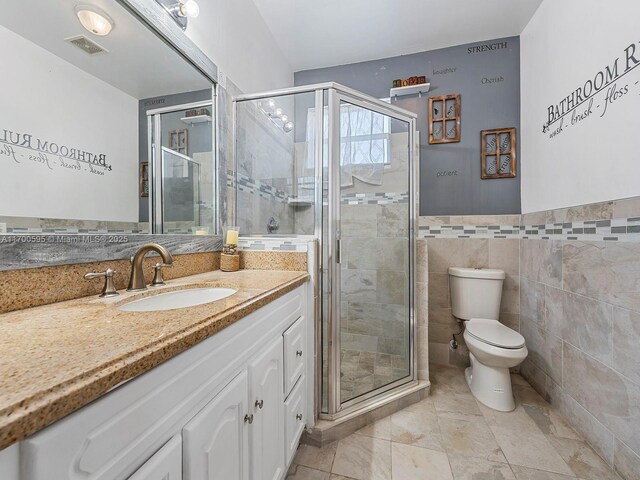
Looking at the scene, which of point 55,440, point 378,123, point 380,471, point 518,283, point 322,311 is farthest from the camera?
point 518,283

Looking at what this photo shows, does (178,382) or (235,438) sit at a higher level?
(178,382)

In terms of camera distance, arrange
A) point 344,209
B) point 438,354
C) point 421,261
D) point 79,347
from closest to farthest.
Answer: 1. point 79,347
2. point 344,209
3. point 421,261
4. point 438,354

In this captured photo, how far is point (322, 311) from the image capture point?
1.48 m

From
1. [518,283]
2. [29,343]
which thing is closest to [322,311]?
[29,343]

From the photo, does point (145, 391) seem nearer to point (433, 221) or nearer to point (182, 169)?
point (182, 169)

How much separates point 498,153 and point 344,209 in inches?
58.8

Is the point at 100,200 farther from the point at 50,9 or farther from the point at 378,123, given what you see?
the point at 378,123

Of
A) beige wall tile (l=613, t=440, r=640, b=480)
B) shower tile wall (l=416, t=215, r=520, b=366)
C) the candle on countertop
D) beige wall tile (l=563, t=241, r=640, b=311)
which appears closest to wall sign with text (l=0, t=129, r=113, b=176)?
the candle on countertop

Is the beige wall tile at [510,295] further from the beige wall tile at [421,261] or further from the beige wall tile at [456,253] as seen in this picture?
the beige wall tile at [421,261]

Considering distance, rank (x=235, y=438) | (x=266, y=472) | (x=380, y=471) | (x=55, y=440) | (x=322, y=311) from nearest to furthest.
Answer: (x=55, y=440) → (x=235, y=438) → (x=266, y=472) → (x=380, y=471) → (x=322, y=311)

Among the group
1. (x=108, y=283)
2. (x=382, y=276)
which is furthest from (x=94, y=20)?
(x=382, y=276)

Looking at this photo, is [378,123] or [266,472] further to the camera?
[378,123]

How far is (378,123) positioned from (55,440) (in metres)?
1.90

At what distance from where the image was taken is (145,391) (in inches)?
18.5
